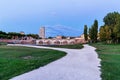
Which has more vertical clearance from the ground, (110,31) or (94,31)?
(94,31)

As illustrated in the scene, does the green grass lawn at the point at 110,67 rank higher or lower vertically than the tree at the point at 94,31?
lower

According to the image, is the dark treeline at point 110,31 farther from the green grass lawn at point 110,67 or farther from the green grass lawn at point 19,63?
the green grass lawn at point 19,63

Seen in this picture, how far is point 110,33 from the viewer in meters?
69.1

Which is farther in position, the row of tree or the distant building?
the distant building

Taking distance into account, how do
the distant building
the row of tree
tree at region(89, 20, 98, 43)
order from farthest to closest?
the distant building → tree at region(89, 20, 98, 43) → the row of tree

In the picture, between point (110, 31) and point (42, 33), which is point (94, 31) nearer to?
point (110, 31)

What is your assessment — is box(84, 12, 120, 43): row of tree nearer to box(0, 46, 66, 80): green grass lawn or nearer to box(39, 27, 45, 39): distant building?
box(39, 27, 45, 39): distant building

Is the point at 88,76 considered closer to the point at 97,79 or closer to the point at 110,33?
the point at 97,79

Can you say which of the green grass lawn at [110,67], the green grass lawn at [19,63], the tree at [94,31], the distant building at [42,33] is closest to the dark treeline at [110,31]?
the tree at [94,31]

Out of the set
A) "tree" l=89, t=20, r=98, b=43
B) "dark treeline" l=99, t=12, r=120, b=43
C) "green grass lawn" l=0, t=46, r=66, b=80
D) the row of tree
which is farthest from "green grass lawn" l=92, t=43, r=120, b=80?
"tree" l=89, t=20, r=98, b=43

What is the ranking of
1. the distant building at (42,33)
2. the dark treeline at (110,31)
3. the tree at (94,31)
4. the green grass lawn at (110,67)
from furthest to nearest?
the distant building at (42,33), the tree at (94,31), the dark treeline at (110,31), the green grass lawn at (110,67)

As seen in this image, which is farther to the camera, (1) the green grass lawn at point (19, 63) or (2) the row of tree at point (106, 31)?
(2) the row of tree at point (106, 31)

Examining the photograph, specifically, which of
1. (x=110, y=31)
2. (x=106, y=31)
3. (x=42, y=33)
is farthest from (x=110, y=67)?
(x=42, y=33)

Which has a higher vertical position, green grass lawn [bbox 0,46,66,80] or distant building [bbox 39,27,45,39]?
distant building [bbox 39,27,45,39]
